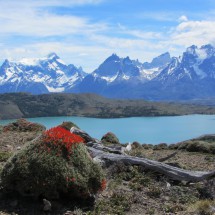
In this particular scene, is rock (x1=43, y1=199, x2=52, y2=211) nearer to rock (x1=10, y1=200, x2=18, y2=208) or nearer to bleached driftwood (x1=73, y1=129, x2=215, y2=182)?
rock (x1=10, y1=200, x2=18, y2=208)

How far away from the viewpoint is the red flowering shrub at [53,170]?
9766mm

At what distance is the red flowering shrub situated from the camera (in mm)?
9766

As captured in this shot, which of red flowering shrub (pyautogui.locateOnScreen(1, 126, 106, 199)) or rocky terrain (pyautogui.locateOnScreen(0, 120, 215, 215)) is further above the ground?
red flowering shrub (pyautogui.locateOnScreen(1, 126, 106, 199))

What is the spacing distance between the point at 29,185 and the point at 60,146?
128 centimetres

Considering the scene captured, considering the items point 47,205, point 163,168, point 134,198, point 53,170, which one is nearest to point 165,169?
point 163,168

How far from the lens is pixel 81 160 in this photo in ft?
34.3

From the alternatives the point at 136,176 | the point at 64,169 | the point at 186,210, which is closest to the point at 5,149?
the point at 136,176

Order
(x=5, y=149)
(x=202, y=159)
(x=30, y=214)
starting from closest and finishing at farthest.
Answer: (x=30, y=214) → (x=5, y=149) → (x=202, y=159)

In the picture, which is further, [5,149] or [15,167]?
[5,149]

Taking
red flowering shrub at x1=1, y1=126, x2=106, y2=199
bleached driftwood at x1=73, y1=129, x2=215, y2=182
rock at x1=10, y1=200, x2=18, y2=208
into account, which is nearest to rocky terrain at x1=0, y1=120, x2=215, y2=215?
rock at x1=10, y1=200, x2=18, y2=208

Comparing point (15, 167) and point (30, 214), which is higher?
point (15, 167)

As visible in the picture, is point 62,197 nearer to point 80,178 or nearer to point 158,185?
point 80,178

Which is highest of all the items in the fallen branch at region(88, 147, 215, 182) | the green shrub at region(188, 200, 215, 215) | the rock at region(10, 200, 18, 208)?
the fallen branch at region(88, 147, 215, 182)

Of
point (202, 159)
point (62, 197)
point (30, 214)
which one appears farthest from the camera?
point (202, 159)
